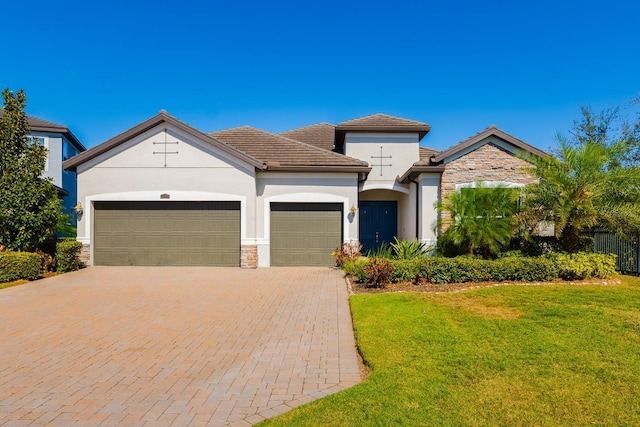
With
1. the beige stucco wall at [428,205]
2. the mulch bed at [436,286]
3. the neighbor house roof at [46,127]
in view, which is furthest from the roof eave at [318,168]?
the neighbor house roof at [46,127]

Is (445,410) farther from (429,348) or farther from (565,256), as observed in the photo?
(565,256)

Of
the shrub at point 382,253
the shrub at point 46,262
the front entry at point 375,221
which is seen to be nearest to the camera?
the shrub at point 382,253

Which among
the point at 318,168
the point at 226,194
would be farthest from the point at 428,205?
the point at 226,194

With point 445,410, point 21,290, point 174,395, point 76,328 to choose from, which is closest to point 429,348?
point 445,410

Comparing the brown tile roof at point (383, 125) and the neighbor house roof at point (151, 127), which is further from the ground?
the brown tile roof at point (383, 125)

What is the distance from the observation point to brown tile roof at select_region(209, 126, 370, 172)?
15.5 meters

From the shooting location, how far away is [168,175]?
1545 centimetres

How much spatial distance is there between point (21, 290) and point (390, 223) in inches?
566

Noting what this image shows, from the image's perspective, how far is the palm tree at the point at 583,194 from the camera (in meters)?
11.2

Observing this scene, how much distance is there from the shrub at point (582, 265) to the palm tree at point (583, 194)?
623 millimetres

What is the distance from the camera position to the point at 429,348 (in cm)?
564

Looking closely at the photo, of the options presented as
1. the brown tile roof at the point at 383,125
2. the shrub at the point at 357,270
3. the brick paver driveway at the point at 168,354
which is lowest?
the brick paver driveway at the point at 168,354

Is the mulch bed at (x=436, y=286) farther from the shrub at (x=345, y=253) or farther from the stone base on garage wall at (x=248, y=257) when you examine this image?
the stone base on garage wall at (x=248, y=257)

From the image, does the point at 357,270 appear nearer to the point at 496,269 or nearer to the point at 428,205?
the point at 496,269
